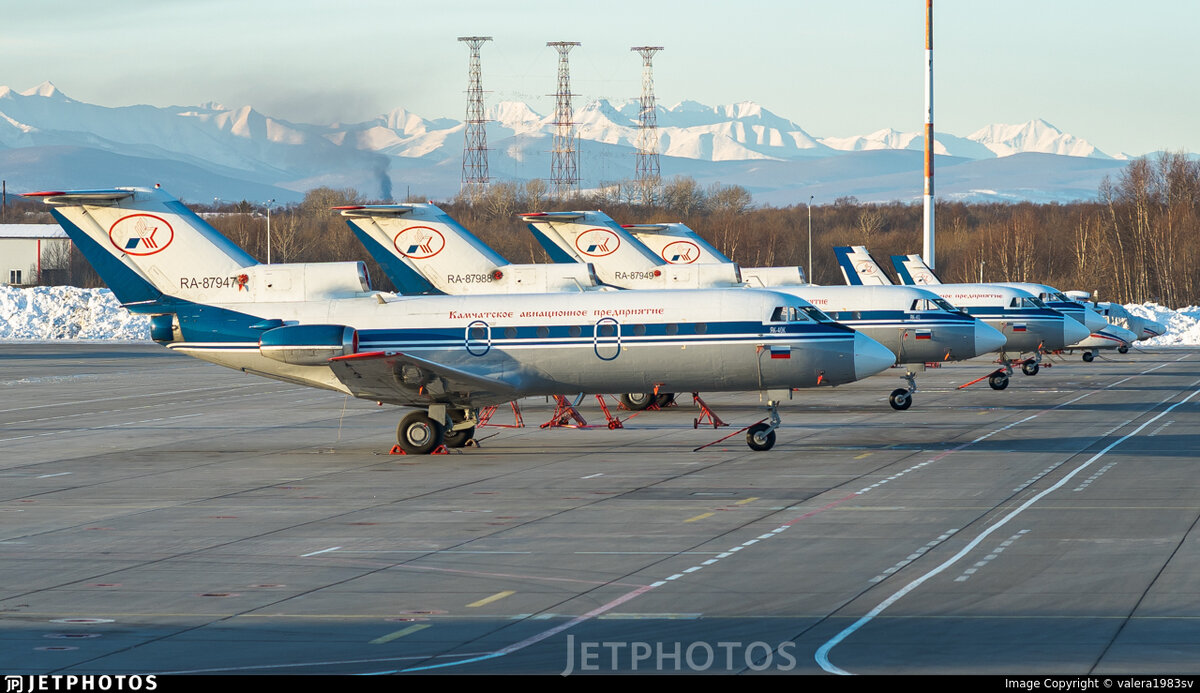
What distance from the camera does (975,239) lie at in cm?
11400

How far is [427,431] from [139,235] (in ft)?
25.2

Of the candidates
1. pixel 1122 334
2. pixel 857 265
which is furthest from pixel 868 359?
pixel 1122 334

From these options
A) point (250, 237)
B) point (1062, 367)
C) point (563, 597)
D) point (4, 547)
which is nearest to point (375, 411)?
point (4, 547)

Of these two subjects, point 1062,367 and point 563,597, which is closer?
point 563,597

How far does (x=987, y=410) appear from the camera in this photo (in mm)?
37594

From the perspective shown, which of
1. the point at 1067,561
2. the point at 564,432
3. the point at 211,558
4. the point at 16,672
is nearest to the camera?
the point at 16,672

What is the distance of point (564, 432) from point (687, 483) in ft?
32.4

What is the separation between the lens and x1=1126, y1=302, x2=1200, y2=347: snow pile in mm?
80375

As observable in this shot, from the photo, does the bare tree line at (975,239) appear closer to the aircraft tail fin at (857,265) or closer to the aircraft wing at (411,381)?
the aircraft tail fin at (857,265)

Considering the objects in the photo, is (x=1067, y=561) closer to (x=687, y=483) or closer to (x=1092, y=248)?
(x=687, y=483)

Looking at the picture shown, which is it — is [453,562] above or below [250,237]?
below

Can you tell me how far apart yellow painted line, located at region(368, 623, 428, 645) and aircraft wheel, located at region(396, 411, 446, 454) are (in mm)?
15618

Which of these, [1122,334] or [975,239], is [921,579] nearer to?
[1122,334]

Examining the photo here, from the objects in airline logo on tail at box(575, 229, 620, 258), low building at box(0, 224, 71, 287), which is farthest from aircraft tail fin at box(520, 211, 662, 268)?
low building at box(0, 224, 71, 287)
